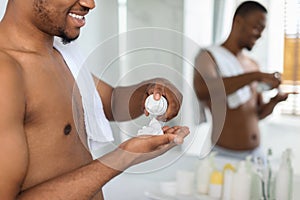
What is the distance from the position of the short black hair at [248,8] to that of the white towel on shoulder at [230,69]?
140mm

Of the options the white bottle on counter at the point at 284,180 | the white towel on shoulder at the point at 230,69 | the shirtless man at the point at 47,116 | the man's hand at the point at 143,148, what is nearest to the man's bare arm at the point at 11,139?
the shirtless man at the point at 47,116

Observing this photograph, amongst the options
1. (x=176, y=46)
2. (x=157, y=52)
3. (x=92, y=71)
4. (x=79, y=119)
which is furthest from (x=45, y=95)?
(x=176, y=46)

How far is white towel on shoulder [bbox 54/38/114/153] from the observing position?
1.08 meters

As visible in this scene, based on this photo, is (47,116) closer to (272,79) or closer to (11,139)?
(11,139)

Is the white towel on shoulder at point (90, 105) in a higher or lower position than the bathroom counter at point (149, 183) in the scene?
higher

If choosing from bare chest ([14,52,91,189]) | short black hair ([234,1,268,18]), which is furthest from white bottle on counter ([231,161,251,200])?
bare chest ([14,52,91,189])

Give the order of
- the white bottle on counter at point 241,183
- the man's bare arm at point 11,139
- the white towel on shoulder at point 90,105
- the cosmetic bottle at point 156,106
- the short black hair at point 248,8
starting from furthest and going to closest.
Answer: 1. the white bottle on counter at point 241,183
2. the short black hair at point 248,8
3. the white towel on shoulder at point 90,105
4. the cosmetic bottle at point 156,106
5. the man's bare arm at point 11,139

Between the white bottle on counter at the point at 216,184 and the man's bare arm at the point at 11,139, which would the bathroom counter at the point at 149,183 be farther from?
the man's bare arm at the point at 11,139

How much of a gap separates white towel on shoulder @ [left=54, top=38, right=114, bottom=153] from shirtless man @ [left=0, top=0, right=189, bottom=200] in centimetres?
2

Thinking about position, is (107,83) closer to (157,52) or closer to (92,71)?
(92,71)

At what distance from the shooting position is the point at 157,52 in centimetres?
116

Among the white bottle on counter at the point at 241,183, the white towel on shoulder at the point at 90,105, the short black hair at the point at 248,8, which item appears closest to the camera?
the white towel on shoulder at the point at 90,105

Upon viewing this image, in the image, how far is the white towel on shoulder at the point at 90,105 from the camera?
3.55 feet

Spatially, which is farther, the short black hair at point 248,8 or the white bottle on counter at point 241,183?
the white bottle on counter at point 241,183
